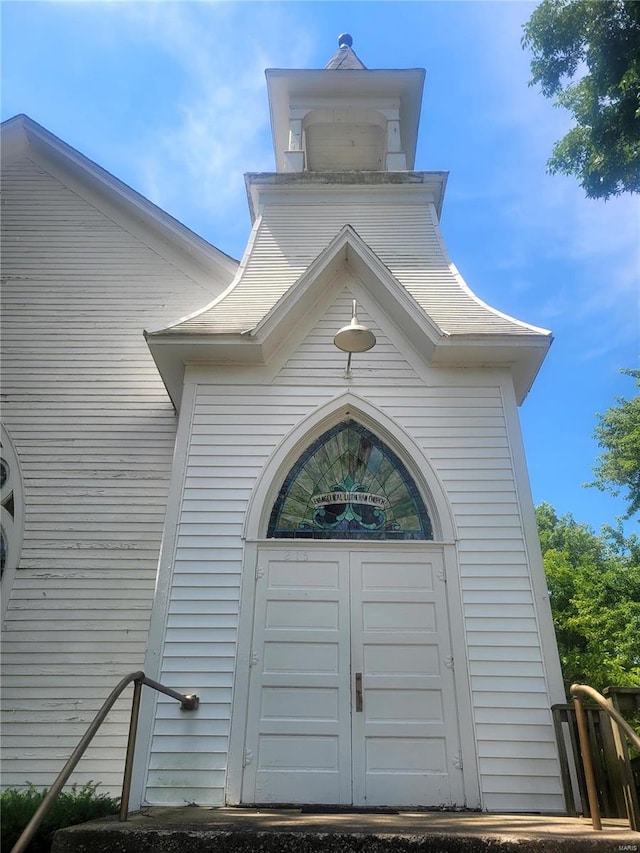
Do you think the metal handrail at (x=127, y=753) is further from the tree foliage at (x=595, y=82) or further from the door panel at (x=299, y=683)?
the tree foliage at (x=595, y=82)

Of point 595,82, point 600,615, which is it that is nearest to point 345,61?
point 595,82

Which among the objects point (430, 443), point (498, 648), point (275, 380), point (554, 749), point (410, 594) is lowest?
point (554, 749)

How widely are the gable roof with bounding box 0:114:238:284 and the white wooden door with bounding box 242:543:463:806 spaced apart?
4808 mm

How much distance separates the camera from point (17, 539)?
688 cm

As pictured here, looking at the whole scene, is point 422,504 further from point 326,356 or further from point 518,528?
point 326,356

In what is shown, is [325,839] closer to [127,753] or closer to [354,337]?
[127,753]

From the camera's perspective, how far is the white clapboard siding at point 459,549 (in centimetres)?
488

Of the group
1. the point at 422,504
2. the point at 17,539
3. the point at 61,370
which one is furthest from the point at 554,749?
the point at 61,370

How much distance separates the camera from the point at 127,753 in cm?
401

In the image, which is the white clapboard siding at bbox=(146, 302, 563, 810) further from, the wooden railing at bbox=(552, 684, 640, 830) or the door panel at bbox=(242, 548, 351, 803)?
the door panel at bbox=(242, 548, 351, 803)

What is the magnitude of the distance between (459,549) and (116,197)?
23.5ft

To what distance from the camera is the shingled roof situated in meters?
10.8

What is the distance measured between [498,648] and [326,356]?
11.2 ft

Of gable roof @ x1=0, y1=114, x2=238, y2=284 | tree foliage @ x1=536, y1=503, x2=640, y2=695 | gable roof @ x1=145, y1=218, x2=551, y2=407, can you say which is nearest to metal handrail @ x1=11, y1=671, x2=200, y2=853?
gable roof @ x1=145, y1=218, x2=551, y2=407
